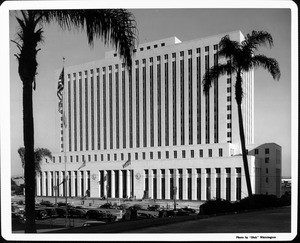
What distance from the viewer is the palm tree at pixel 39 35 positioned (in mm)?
7219

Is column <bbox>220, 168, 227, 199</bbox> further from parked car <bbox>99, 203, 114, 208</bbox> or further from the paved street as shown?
the paved street

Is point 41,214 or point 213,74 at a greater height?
point 213,74

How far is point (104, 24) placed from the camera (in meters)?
7.58

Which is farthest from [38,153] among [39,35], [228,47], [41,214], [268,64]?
[228,47]

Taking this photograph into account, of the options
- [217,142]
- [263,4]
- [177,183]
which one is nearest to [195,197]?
[177,183]

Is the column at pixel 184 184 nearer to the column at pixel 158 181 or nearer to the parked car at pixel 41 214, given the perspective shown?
the column at pixel 158 181

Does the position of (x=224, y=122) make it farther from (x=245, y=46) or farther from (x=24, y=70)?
(x=24, y=70)

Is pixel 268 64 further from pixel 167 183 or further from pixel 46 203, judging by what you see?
pixel 167 183

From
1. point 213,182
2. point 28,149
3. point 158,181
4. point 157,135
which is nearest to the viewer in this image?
point 28,149

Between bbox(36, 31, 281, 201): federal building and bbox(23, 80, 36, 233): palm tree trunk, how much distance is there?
5.04 metres

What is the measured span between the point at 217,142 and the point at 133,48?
79.7ft

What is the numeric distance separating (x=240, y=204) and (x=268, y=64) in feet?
16.6

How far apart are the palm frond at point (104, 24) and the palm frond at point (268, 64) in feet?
11.8

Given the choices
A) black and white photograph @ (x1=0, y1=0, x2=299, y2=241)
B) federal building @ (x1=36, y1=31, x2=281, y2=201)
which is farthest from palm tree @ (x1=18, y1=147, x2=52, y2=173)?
federal building @ (x1=36, y1=31, x2=281, y2=201)
